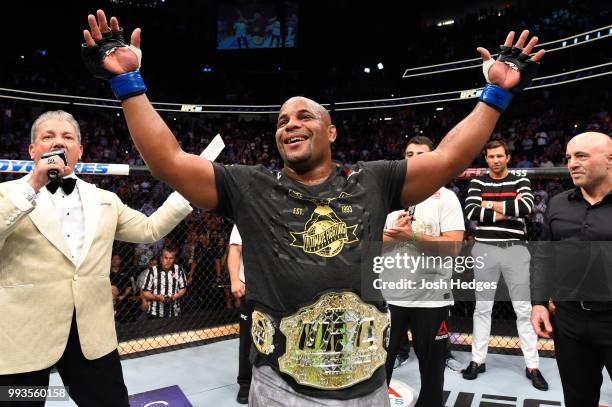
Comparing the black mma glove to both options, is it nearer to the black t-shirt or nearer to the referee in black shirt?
the black t-shirt

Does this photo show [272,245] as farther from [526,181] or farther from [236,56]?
[236,56]

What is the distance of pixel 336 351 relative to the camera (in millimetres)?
1121

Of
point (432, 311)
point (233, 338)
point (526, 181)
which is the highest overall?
point (526, 181)

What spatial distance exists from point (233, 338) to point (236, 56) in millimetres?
15649

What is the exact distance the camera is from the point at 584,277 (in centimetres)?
197

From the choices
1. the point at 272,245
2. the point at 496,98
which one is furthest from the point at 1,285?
the point at 496,98

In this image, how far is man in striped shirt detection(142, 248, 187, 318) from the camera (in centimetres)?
407

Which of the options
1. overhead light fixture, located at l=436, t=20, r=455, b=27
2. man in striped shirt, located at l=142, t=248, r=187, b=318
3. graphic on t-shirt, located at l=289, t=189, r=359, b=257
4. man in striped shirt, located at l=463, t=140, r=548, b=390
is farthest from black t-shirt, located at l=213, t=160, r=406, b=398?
overhead light fixture, located at l=436, t=20, r=455, b=27

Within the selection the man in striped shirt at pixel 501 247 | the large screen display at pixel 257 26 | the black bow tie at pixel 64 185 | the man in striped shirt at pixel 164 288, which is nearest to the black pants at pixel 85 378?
the black bow tie at pixel 64 185

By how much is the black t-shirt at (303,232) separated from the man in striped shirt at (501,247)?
6.73ft

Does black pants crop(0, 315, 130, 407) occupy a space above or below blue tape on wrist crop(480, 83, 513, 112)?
below

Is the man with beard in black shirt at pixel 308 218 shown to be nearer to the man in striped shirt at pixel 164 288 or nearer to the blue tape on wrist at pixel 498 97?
the blue tape on wrist at pixel 498 97

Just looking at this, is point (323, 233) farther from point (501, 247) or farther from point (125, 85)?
point (501, 247)

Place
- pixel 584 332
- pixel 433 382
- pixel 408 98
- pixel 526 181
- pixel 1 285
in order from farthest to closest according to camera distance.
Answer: pixel 408 98 → pixel 526 181 → pixel 433 382 → pixel 584 332 → pixel 1 285
